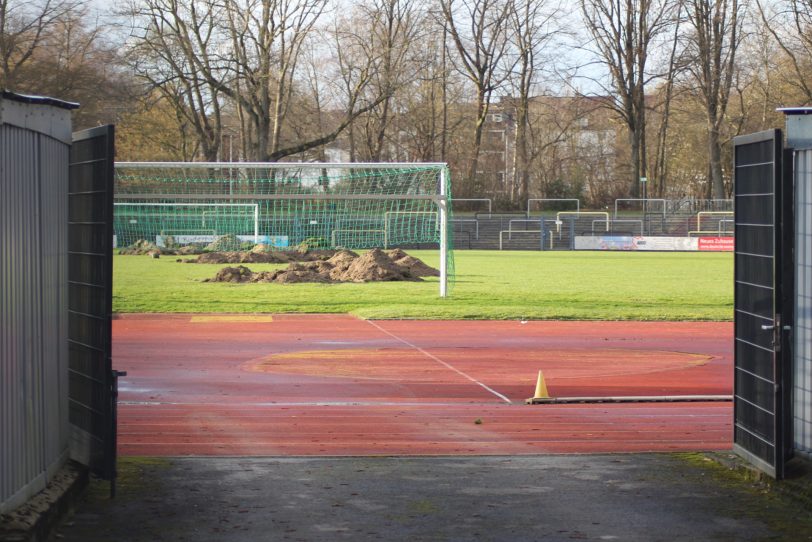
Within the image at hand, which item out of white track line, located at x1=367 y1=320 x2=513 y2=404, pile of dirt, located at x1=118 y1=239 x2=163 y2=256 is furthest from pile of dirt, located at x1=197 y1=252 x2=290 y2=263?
white track line, located at x1=367 y1=320 x2=513 y2=404

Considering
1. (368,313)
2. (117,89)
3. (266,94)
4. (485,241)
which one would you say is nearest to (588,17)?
(485,241)

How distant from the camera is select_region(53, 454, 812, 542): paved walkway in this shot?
590 centimetres

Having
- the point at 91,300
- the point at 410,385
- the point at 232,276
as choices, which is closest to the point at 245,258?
the point at 232,276

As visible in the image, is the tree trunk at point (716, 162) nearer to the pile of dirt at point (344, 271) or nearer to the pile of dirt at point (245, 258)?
the pile of dirt at point (245, 258)

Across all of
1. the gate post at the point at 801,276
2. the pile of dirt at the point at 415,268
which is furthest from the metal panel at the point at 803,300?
the pile of dirt at the point at 415,268

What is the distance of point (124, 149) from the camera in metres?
72.1

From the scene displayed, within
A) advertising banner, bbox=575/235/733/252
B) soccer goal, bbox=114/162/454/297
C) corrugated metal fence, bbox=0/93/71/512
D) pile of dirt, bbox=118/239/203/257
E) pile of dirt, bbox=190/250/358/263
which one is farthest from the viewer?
advertising banner, bbox=575/235/733/252

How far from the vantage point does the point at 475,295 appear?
26.5 meters

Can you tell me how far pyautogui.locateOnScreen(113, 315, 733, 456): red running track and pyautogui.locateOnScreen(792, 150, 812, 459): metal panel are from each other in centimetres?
192

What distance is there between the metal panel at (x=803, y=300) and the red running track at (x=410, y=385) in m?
1.92

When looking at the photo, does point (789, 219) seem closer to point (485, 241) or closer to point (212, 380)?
point (212, 380)

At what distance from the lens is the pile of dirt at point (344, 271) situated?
3148cm

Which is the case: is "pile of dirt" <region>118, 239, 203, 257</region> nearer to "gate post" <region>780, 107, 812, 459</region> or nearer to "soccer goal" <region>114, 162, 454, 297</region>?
"soccer goal" <region>114, 162, 454, 297</region>

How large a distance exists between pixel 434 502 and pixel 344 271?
26.9 meters
